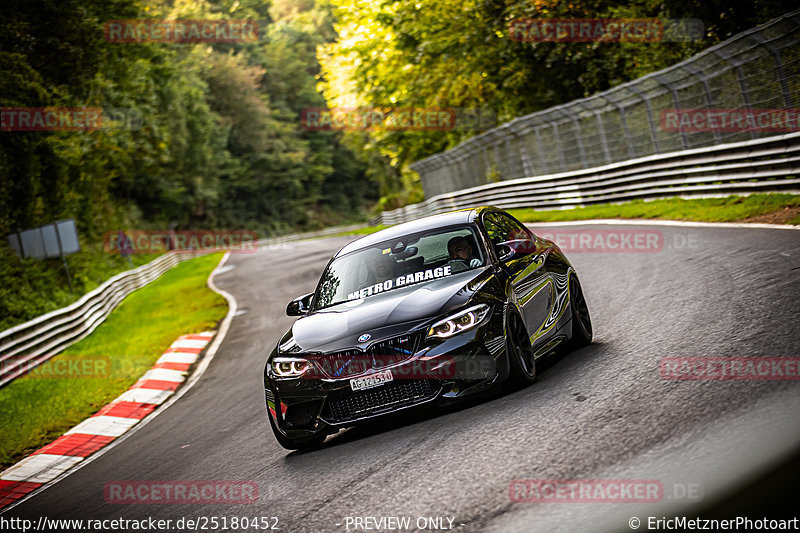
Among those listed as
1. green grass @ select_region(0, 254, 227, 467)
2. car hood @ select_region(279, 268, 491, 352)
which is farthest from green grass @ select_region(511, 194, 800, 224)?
green grass @ select_region(0, 254, 227, 467)

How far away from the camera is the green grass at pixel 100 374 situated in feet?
36.6

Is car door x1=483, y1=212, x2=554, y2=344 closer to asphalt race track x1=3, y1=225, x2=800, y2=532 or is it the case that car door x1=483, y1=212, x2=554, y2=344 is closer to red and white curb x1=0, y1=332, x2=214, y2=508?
asphalt race track x1=3, y1=225, x2=800, y2=532

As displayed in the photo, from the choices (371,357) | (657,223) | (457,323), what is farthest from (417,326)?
(657,223)

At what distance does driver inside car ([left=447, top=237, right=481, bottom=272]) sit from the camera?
7.07 m

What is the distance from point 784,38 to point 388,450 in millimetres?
11826

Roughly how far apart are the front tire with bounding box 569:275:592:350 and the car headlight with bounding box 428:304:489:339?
186 centimetres

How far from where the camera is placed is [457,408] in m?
6.54

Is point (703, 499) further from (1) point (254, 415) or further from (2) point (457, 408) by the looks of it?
(1) point (254, 415)

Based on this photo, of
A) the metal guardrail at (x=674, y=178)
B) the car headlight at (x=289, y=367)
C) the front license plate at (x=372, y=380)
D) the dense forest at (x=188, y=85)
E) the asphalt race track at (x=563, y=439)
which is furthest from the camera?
the dense forest at (x=188, y=85)

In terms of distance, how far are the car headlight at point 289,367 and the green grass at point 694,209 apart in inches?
332

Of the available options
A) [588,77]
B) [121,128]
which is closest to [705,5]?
[588,77]

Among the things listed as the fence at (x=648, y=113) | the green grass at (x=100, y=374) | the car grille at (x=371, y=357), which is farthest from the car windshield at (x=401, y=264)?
the fence at (x=648, y=113)

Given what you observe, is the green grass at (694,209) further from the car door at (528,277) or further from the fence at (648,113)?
the car door at (528,277)

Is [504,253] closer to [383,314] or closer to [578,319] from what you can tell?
[578,319]
